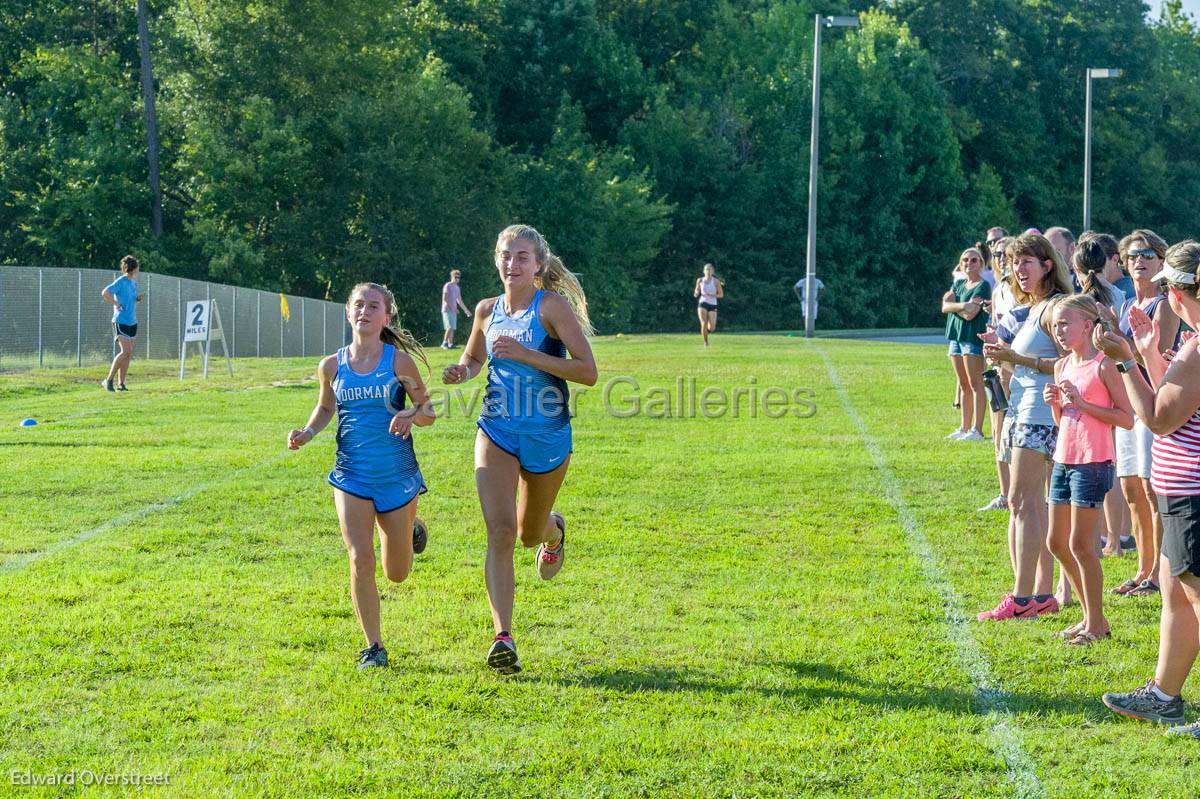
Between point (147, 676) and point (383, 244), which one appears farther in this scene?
point (383, 244)

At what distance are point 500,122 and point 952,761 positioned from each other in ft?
189

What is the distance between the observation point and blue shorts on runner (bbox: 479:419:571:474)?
6578 mm

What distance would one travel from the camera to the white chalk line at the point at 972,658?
16.9 feet

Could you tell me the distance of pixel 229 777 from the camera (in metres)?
5.04

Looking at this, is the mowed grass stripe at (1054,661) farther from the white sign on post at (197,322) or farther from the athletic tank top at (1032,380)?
the white sign on post at (197,322)

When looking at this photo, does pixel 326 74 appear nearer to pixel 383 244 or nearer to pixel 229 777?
pixel 383 244

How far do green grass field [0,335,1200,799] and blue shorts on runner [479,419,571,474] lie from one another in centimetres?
90

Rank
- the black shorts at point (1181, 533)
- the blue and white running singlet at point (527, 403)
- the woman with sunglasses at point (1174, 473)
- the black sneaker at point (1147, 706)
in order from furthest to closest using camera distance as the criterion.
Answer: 1. the blue and white running singlet at point (527, 403)
2. the black sneaker at point (1147, 706)
3. the black shorts at point (1181, 533)
4. the woman with sunglasses at point (1174, 473)

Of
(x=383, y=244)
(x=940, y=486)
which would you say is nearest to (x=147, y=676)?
(x=940, y=486)

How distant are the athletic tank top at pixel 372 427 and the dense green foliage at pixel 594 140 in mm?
42448

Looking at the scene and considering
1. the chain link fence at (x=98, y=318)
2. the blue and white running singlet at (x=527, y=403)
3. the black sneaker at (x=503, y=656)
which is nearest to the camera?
the black sneaker at (x=503, y=656)

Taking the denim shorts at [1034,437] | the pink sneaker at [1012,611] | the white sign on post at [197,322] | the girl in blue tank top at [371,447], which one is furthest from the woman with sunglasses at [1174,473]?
the white sign on post at [197,322]

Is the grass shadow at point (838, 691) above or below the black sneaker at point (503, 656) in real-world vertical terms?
below

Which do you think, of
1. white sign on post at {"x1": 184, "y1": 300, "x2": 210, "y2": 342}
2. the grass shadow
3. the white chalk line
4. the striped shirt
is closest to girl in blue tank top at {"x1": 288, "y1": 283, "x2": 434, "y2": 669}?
the grass shadow
